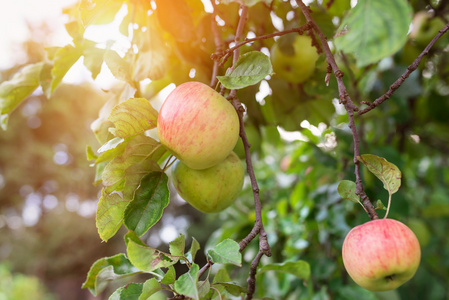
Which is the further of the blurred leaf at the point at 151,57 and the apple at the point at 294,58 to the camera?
the apple at the point at 294,58

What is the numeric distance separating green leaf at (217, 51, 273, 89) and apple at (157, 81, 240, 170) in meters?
0.05

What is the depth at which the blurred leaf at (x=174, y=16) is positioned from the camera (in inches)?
30.8

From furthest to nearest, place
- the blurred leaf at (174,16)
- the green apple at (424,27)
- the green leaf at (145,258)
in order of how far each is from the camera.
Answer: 1. the green apple at (424,27)
2. the blurred leaf at (174,16)
3. the green leaf at (145,258)

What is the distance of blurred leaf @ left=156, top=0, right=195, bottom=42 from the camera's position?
30.8 inches

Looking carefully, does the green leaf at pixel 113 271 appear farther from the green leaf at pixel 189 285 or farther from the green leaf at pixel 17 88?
the green leaf at pixel 17 88

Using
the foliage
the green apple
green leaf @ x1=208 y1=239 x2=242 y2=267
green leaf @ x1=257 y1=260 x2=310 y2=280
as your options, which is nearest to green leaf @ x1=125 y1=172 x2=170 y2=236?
the foliage

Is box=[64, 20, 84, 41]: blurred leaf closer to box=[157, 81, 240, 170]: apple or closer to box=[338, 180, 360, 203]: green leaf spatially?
box=[157, 81, 240, 170]: apple

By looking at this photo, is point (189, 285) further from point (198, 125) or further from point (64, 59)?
point (64, 59)

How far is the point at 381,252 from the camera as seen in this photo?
482 mm

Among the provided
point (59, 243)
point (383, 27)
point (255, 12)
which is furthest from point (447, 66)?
point (59, 243)

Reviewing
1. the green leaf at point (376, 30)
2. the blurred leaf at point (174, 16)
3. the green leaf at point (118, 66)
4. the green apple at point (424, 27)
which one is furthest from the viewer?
the green apple at point (424, 27)

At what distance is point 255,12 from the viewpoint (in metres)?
0.88

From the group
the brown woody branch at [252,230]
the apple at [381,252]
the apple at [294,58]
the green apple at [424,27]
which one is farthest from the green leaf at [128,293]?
the green apple at [424,27]

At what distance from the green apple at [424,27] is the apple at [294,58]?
522mm
